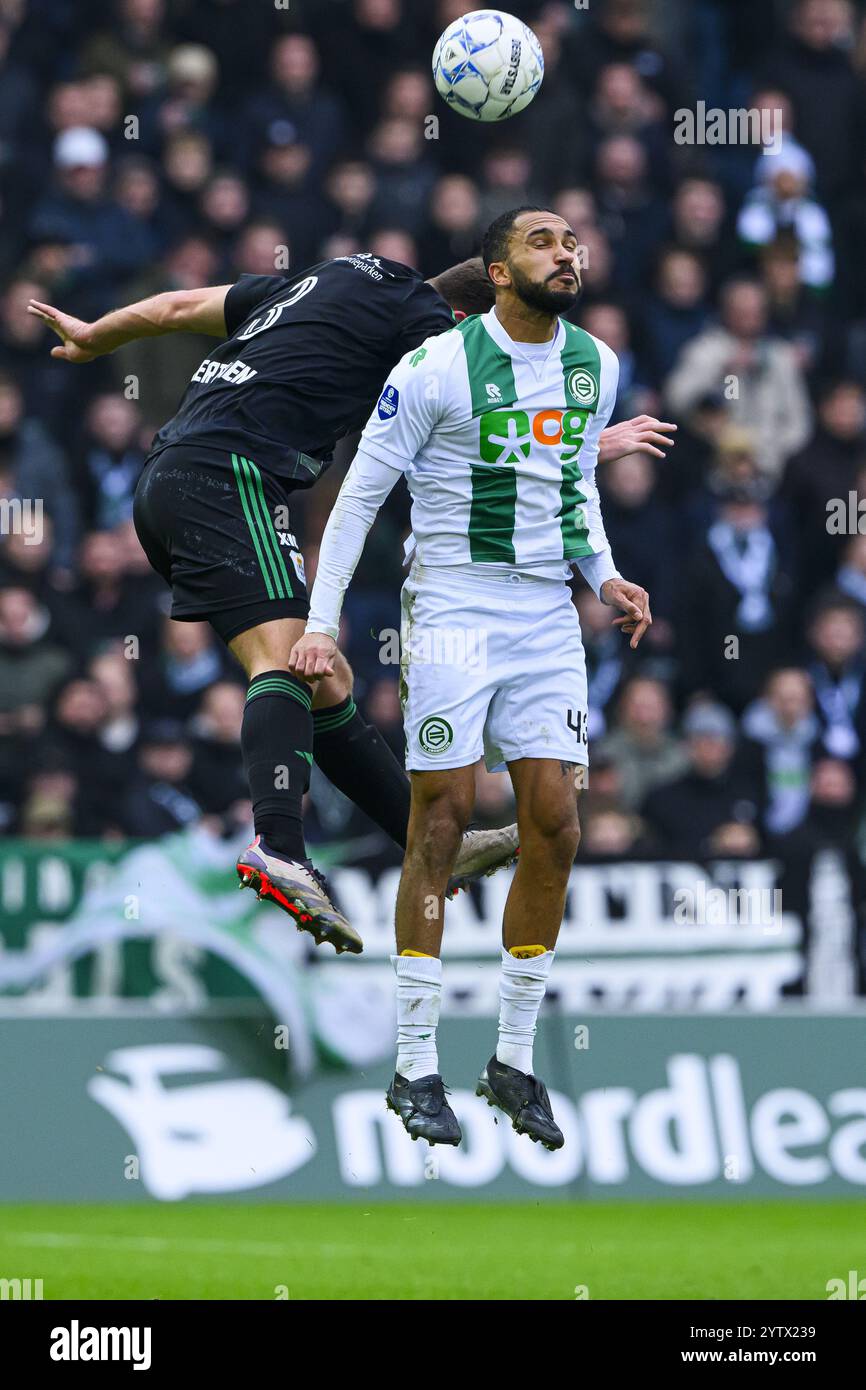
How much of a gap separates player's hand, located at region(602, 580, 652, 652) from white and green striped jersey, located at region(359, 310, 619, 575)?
221mm

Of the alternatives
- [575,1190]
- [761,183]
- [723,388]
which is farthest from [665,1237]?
[761,183]

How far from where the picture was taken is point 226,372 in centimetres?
866

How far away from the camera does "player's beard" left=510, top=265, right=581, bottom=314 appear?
27.2ft

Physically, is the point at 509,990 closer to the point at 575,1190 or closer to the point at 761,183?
the point at 575,1190

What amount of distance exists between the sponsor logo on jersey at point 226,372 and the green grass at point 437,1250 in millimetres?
4288

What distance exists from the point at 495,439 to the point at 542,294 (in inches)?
21.0

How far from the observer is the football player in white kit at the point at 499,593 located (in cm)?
837

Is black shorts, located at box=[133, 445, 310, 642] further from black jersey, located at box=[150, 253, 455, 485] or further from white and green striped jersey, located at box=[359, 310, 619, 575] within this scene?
white and green striped jersey, located at box=[359, 310, 619, 575]

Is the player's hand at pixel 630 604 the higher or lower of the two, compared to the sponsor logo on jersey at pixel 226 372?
lower

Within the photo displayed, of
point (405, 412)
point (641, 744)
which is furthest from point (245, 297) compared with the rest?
point (641, 744)

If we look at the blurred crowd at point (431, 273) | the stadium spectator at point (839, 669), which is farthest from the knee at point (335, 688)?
the stadium spectator at point (839, 669)

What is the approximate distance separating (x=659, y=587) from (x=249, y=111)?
4367 millimetres

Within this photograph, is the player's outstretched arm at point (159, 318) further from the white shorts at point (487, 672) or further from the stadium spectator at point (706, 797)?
the stadium spectator at point (706, 797)

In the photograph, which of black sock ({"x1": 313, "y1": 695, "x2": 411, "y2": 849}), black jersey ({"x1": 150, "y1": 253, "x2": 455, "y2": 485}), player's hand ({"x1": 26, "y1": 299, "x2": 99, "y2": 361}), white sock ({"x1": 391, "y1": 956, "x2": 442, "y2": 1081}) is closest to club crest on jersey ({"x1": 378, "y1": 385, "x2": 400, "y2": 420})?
black jersey ({"x1": 150, "y1": 253, "x2": 455, "y2": 485})
